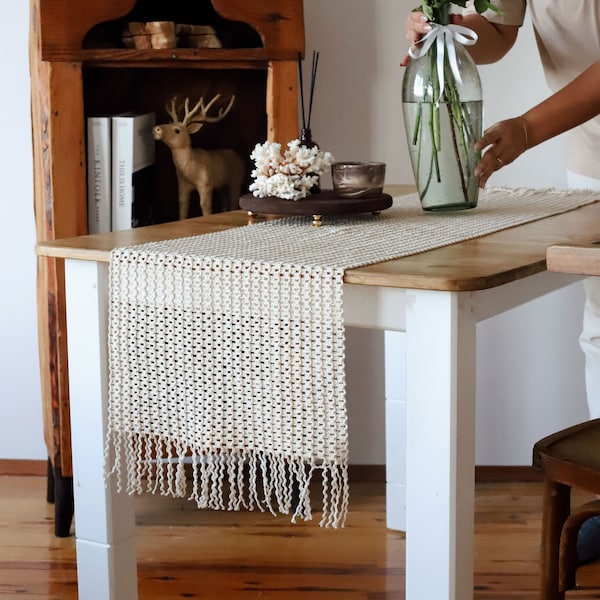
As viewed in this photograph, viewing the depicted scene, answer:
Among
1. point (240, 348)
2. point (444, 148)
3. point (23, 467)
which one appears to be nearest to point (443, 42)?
point (444, 148)

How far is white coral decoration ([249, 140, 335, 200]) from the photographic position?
70.9 inches

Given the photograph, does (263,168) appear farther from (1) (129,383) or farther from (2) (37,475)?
(2) (37,475)

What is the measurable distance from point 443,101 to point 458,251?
1.19 feet

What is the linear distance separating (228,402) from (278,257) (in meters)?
0.22

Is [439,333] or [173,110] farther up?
[173,110]

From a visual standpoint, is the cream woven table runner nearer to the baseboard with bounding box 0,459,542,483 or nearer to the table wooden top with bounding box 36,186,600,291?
the table wooden top with bounding box 36,186,600,291

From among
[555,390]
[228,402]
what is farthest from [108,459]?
[555,390]

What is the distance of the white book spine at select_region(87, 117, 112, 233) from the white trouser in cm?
100

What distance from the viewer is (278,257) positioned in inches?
58.7

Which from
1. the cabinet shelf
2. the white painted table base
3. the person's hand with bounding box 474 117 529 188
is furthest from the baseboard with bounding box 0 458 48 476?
the white painted table base

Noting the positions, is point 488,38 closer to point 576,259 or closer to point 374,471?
point 374,471

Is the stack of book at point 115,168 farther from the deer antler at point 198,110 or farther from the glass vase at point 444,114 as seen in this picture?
the glass vase at point 444,114

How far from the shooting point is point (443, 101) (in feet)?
5.87

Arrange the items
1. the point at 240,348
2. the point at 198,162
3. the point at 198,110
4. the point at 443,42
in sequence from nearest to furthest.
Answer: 1. the point at 240,348
2. the point at 443,42
3. the point at 198,162
4. the point at 198,110
